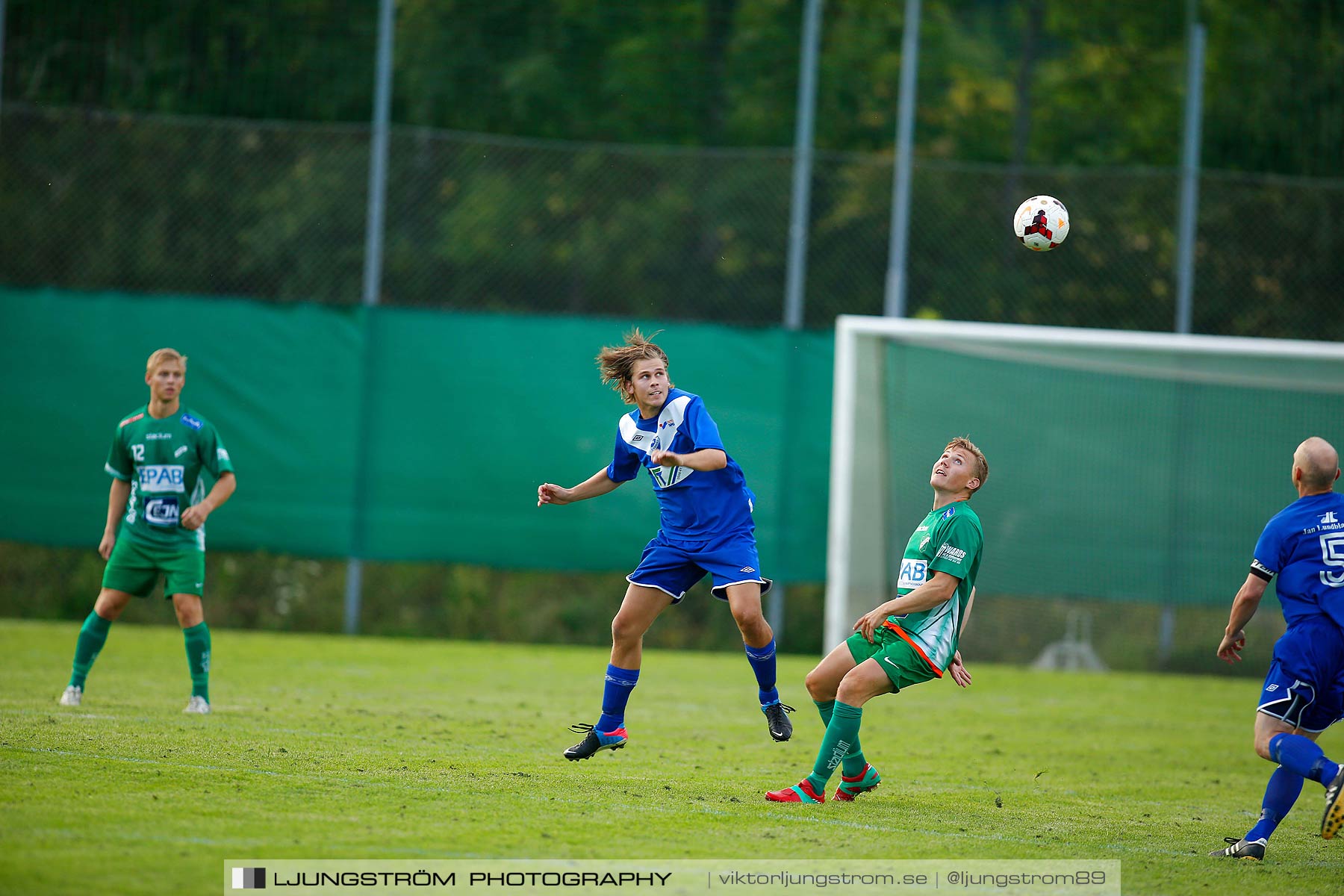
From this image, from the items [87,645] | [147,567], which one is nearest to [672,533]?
[147,567]

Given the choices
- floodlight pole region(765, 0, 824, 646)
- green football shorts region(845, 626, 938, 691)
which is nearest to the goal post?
floodlight pole region(765, 0, 824, 646)

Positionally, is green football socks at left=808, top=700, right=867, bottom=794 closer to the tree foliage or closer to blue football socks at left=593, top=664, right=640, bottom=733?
blue football socks at left=593, top=664, right=640, bottom=733

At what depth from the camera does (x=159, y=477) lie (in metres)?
7.99

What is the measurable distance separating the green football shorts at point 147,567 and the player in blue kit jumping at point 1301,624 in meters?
5.71

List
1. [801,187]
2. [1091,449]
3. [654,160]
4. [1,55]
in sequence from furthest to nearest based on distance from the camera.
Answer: [654,160] → [1,55] → [801,187] → [1091,449]

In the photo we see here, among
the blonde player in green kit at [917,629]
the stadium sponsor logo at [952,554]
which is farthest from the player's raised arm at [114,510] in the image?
the stadium sponsor logo at [952,554]

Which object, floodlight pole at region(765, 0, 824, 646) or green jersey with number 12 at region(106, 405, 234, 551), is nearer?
green jersey with number 12 at region(106, 405, 234, 551)

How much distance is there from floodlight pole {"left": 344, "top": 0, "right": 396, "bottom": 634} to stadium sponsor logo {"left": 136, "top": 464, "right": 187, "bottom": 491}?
480 cm

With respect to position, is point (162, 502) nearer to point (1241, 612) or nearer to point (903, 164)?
point (1241, 612)

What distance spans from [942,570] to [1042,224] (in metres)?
3.18

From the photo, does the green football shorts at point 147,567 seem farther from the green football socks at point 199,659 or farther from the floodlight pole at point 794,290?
the floodlight pole at point 794,290

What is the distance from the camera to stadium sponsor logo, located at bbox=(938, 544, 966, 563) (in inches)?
231

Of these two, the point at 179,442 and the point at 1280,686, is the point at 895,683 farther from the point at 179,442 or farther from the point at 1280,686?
the point at 179,442

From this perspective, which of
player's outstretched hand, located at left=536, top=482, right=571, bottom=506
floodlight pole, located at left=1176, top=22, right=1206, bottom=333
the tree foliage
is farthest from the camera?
the tree foliage
